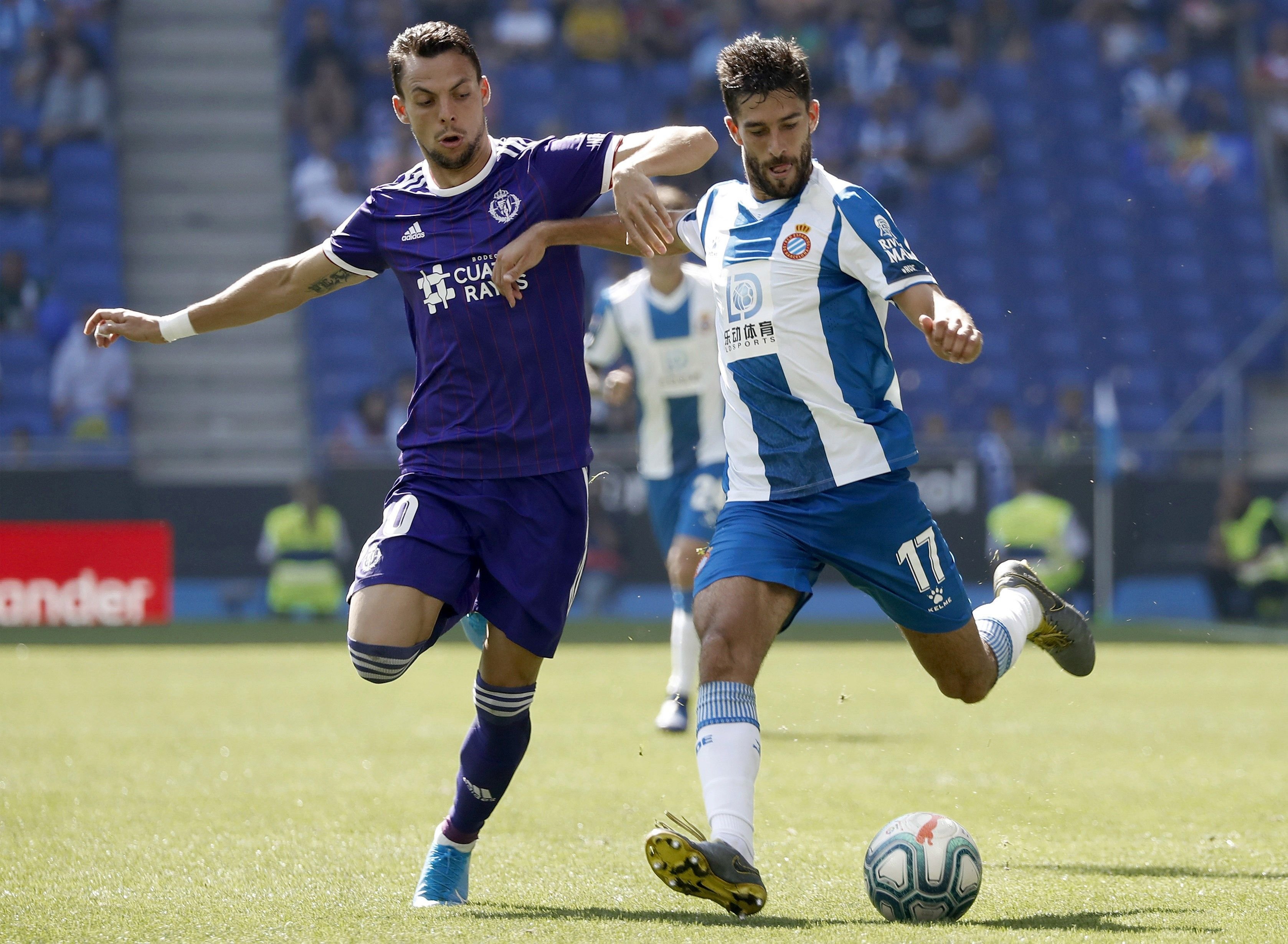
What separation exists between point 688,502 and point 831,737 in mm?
1399

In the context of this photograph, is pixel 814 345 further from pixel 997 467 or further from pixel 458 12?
pixel 458 12

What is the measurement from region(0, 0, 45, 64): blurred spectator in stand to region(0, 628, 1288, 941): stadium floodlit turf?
1212 cm

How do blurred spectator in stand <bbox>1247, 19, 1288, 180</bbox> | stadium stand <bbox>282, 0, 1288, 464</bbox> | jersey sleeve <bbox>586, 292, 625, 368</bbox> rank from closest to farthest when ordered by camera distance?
1. jersey sleeve <bbox>586, 292, 625, 368</bbox>
2. stadium stand <bbox>282, 0, 1288, 464</bbox>
3. blurred spectator in stand <bbox>1247, 19, 1288, 180</bbox>

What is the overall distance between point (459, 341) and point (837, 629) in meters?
10.8

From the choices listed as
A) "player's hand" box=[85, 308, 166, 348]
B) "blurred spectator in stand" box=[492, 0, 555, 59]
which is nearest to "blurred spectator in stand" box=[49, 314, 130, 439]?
"blurred spectator in stand" box=[492, 0, 555, 59]

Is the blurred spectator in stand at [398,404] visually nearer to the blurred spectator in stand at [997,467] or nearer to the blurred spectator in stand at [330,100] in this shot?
the blurred spectator in stand at [330,100]

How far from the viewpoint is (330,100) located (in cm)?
2088

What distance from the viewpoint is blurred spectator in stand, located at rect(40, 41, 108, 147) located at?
2039 centimetres

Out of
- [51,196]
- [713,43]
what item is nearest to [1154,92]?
[713,43]

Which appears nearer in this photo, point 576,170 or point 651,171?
point 651,171

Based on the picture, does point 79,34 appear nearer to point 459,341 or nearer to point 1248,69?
point 1248,69

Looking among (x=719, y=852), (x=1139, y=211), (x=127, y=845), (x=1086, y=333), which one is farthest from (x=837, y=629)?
(x=719, y=852)

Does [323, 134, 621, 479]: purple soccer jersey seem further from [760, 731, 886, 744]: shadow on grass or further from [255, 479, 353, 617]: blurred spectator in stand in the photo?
[255, 479, 353, 617]: blurred spectator in stand

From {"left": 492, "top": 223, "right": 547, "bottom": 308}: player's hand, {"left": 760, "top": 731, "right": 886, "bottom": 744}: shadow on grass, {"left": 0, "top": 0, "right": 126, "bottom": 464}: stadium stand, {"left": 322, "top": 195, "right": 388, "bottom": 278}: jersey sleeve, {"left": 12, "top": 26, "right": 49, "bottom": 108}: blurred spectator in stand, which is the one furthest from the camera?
{"left": 12, "top": 26, "right": 49, "bottom": 108}: blurred spectator in stand
